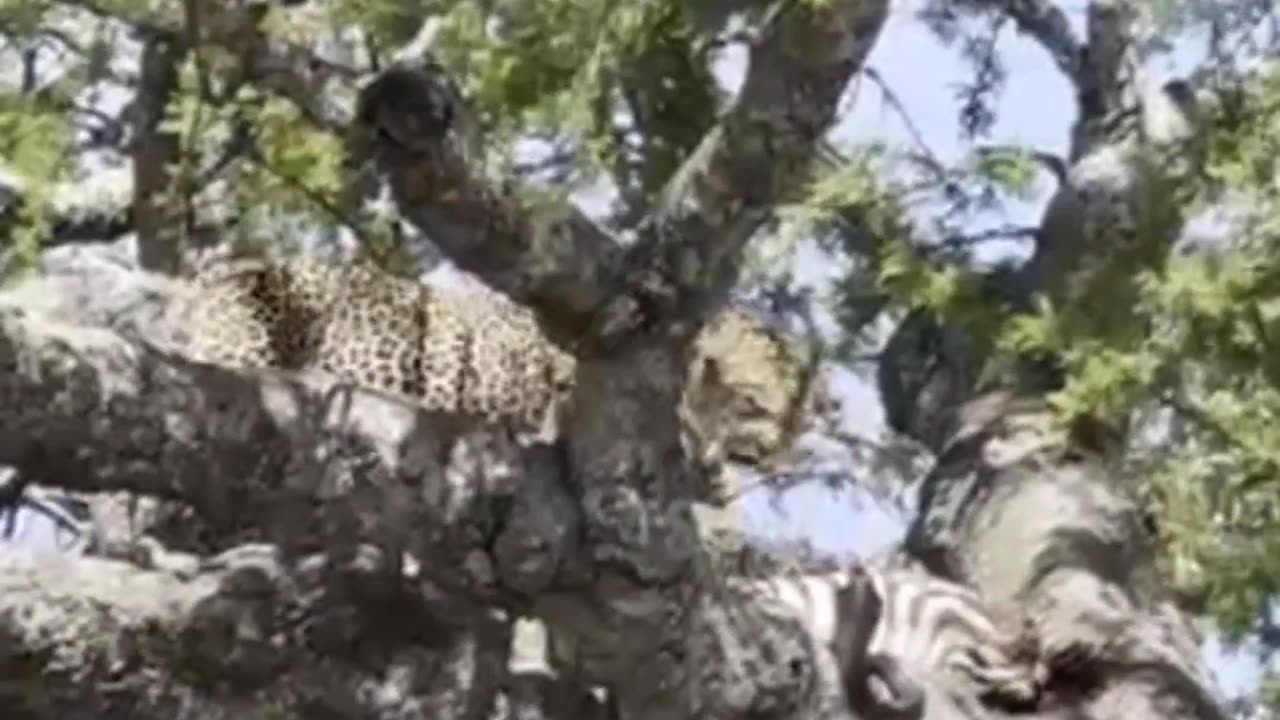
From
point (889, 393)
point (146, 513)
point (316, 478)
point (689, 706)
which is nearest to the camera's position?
point (316, 478)

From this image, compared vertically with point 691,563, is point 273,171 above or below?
above

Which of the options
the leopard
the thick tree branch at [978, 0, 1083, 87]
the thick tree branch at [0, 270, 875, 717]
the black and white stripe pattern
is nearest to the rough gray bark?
the thick tree branch at [0, 270, 875, 717]

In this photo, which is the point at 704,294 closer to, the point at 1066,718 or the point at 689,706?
the point at 689,706

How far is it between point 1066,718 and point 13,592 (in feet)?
4.40

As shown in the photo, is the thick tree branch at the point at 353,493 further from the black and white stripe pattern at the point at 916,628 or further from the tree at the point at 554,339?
the black and white stripe pattern at the point at 916,628

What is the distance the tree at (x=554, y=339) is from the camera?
242cm

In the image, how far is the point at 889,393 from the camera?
14.1ft

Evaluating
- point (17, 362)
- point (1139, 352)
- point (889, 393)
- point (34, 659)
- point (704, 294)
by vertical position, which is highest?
point (889, 393)

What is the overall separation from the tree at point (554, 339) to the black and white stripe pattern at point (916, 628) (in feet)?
0.20

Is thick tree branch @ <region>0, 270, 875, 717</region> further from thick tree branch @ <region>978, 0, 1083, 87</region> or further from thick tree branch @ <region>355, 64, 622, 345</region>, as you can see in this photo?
thick tree branch @ <region>978, 0, 1083, 87</region>

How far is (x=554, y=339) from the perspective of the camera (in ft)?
8.32

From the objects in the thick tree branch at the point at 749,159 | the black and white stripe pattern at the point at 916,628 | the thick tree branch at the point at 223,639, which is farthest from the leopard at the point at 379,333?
the thick tree branch at the point at 749,159

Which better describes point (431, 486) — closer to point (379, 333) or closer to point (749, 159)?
point (749, 159)

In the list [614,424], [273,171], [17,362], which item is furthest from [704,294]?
[273,171]
